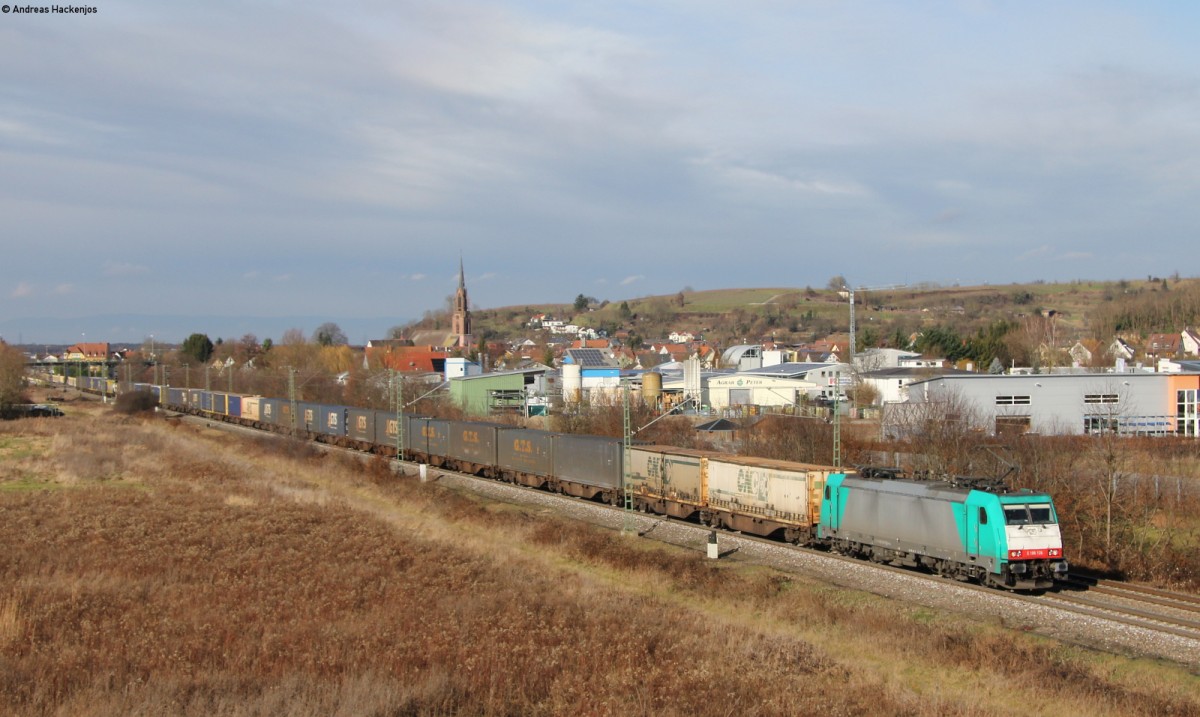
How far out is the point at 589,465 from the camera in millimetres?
39594

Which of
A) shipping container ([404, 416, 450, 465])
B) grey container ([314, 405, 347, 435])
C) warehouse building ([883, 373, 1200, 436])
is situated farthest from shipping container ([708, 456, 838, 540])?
grey container ([314, 405, 347, 435])

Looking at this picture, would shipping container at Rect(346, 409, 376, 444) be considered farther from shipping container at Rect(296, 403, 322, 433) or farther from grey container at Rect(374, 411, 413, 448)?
shipping container at Rect(296, 403, 322, 433)

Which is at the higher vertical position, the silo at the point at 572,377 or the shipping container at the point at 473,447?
the silo at the point at 572,377

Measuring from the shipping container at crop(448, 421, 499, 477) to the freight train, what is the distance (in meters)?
0.06

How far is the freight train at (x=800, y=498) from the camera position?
2270 centimetres

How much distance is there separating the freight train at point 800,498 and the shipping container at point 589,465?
2.3 inches

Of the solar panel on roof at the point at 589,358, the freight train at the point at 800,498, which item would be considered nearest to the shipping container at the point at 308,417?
the freight train at the point at 800,498

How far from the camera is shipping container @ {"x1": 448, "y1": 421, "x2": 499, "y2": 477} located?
47781mm

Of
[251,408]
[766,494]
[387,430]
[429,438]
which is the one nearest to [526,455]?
[429,438]

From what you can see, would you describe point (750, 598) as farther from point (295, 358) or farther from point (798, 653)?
point (295, 358)

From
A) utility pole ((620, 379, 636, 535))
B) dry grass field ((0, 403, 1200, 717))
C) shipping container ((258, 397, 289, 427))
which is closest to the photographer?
dry grass field ((0, 403, 1200, 717))

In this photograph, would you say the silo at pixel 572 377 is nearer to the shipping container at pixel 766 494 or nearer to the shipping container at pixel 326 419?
the shipping container at pixel 326 419

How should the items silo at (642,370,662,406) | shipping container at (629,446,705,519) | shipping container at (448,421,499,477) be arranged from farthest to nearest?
silo at (642,370,662,406) < shipping container at (448,421,499,477) < shipping container at (629,446,705,519)

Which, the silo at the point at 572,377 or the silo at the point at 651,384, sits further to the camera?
the silo at the point at 572,377
